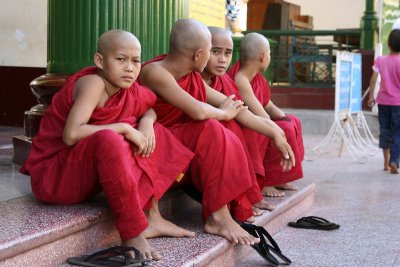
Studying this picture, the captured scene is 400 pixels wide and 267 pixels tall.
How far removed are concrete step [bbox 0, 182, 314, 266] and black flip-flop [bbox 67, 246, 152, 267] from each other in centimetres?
7

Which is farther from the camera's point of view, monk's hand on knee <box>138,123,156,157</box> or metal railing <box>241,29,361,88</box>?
metal railing <box>241,29,361,88</box>

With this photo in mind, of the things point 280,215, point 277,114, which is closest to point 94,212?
point 280,215

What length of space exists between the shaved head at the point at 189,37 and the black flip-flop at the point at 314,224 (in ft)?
4.73

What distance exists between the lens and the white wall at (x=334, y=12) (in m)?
16.4

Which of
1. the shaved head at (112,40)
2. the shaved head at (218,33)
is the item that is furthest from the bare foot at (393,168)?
the shaved head at (112,40)

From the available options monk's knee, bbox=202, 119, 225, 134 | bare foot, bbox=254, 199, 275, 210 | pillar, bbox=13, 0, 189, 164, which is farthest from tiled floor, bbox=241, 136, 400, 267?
pillar, bbox=13, 0, 189, 164

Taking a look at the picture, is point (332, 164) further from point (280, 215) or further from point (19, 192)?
point (19, 192)

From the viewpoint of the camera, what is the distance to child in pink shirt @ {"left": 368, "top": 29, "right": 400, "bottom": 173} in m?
7.57

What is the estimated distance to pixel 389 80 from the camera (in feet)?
25.5

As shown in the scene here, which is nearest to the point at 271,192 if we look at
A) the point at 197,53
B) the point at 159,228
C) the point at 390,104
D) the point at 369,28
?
the point at 197,53

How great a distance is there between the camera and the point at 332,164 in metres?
8.00

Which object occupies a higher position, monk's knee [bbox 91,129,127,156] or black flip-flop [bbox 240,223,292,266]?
monk's knee [bbox 91,129,127,156]

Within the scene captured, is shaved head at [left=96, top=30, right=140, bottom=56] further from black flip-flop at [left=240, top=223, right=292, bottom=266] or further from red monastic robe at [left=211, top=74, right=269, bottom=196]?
black flip-flop at [left=240, top=223, right=292, bottom=266]

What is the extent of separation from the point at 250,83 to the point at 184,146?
142 centimetres
